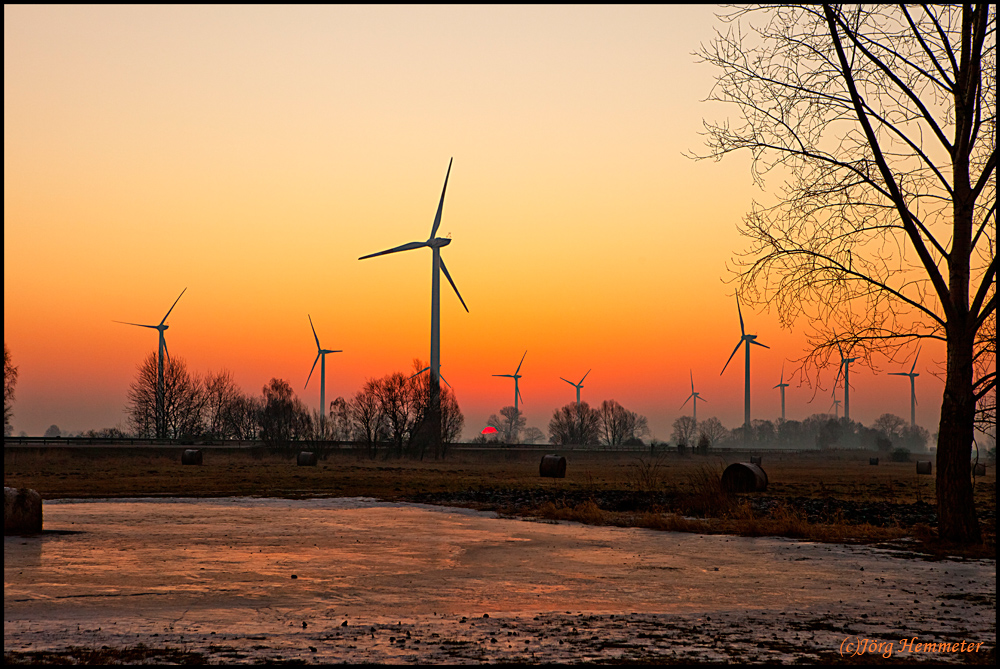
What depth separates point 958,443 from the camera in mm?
17031

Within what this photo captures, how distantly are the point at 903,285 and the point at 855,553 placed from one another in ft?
17.6

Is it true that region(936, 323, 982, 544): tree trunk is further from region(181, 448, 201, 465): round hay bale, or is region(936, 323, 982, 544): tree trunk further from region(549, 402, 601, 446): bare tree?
region(549, 402, 601, 446): bare tree

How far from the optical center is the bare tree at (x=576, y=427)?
6033 inches

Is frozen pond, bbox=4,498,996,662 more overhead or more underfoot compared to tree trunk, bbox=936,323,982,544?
more underfoot

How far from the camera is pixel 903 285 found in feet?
57.6

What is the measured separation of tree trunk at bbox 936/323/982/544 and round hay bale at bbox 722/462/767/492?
14456 millimetres

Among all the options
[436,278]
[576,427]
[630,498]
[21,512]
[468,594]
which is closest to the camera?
[468,594]

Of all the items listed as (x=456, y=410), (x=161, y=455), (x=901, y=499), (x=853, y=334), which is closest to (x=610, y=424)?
(x=456, y=410)

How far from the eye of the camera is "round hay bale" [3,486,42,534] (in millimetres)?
16812

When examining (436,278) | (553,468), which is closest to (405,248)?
(436,278)

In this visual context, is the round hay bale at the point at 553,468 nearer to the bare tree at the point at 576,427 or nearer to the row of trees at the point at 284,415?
the row of trees at the point at 284,415

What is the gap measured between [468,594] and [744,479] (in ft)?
74.9

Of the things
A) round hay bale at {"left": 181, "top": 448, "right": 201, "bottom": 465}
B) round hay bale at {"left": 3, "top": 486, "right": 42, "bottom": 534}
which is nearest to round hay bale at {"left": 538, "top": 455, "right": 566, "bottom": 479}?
round hay bale at {"left": 181, "top": 448, "right": 201, "bottom": 465}

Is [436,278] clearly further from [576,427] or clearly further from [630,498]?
[576,427]
